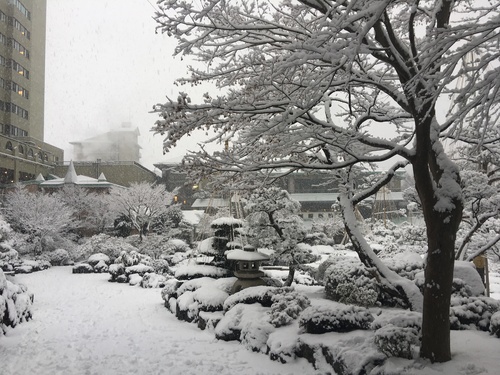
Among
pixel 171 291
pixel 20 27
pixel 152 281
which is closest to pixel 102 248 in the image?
pixel 152 281

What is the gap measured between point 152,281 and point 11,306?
29.1 feet

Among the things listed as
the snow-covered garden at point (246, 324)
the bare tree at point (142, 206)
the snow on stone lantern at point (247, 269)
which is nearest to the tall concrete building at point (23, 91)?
the bare tree at point (142, 206)

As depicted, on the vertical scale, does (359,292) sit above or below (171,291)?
above

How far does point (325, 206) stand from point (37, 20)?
48.3 metres

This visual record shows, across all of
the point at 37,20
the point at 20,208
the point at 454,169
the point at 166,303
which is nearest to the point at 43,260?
the point at 20,208

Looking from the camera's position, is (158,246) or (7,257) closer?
(7,257)

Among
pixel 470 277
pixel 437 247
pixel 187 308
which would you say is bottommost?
pixel 187 308

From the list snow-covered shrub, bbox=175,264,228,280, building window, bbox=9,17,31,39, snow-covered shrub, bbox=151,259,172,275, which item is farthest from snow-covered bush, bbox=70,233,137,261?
building window, bbox=9,17,31,39

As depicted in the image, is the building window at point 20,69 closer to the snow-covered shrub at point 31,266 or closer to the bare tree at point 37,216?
the bare tree at point 37,216

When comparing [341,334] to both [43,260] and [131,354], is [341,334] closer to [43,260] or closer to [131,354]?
[131,354]

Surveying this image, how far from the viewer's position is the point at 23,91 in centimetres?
4862

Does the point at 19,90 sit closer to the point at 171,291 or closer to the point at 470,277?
the point at 171,291

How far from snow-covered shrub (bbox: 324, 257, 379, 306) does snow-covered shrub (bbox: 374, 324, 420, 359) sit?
Result: 3772 millimetres

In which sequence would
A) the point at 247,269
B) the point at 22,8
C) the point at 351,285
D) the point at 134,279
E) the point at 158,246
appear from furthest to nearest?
the point at 22,8, the point at 158,246, the point at 134,279, the point at 247,269, the point at 351,285
